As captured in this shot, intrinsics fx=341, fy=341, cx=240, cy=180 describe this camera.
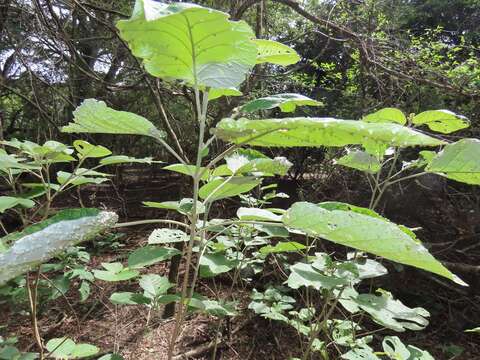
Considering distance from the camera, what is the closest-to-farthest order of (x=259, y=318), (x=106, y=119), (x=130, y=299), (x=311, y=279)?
(x=106, y=119) → (x=311, y=279) → (x=130, y=299) → (x=259, y=318)

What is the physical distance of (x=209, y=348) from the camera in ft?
7.14

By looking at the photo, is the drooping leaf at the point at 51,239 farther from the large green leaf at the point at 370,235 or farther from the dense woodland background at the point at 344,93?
the dense woodland background at the point at 344,93

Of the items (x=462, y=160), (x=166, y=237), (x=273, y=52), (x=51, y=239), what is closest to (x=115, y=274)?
(x=166, y=237)

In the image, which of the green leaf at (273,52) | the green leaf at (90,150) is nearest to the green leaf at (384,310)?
the green leaf at (273,52)

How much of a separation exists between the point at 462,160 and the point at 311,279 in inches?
18.3

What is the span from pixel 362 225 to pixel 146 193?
5.68m

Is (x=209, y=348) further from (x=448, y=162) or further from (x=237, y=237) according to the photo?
(x=448, y=162)

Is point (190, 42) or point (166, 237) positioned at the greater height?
point (190, 42)

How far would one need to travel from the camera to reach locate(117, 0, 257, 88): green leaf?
0.48m

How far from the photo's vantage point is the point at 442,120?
1.04m

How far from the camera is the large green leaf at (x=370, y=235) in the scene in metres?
0.46

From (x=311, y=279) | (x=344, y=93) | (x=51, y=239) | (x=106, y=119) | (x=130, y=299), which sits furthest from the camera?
(x=344, y=93)

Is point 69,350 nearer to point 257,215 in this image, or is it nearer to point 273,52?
point 257,215

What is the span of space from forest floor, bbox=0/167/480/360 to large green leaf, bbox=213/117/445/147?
1594mm
